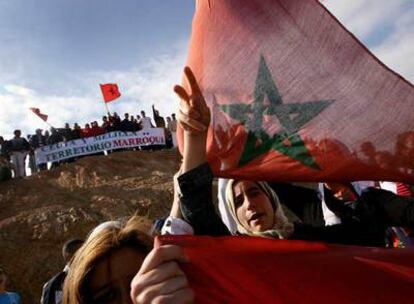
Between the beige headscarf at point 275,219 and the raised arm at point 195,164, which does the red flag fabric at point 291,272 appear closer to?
the raised arm at point 195,164

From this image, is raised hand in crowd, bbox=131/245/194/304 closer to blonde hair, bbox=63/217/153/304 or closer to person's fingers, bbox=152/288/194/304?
person's fingers, bbox=152/288/194/304

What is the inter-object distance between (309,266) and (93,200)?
13.0 m

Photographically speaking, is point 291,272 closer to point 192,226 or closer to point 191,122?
point 192,226

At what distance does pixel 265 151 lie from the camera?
2.04 m

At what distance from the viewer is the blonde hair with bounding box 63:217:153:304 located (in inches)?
66.6

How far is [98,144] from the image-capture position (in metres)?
16.9

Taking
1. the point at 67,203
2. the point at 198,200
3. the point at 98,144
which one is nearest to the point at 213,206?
the point at 198,200

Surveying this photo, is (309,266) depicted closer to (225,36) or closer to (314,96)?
(314,96)

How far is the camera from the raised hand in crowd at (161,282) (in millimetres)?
1239

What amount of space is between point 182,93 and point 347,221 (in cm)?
98

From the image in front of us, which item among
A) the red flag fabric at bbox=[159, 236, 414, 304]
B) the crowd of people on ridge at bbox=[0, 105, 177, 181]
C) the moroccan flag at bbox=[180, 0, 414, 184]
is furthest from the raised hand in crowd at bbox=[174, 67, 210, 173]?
the crowd of people on ridge at bbox=[0, 105, 177, 181]

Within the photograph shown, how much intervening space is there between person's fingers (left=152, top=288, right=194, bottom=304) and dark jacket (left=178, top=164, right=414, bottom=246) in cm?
59

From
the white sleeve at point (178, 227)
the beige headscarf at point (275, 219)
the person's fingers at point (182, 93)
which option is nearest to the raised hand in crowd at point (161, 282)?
the white sleeve at point (178, 227)

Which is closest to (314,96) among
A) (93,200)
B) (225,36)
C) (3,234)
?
(225,36)
